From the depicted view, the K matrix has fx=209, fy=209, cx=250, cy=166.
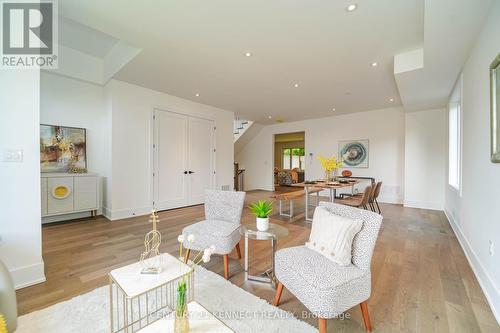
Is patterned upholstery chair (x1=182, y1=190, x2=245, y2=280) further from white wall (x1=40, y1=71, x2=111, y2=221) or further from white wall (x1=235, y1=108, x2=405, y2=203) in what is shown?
white wall (x1=235, y1=108, x2=405, y2=203)

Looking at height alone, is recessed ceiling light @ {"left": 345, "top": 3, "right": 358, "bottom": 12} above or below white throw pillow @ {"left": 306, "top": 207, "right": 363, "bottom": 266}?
above

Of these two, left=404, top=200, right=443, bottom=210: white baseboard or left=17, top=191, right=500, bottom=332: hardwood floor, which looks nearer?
left=17, top=191, right=500, bottom=332: hardwood floor

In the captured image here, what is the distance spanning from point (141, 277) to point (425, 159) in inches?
258

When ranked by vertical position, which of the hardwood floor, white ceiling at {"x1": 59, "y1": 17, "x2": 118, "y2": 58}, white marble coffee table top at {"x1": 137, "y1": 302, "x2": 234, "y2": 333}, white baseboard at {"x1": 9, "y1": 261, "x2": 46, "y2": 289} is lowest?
the hardwood floor

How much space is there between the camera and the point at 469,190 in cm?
265

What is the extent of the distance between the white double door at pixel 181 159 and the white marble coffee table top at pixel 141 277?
3.53m

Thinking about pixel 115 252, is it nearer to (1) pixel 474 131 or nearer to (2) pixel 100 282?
(2) pixel 100 282

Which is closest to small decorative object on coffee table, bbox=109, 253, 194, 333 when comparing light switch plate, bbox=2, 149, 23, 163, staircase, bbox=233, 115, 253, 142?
light switch plate, bbox=2, 149, 23, 163

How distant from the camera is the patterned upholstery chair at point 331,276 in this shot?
4.19ft

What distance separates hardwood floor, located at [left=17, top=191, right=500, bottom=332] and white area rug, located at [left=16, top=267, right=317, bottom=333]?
0.12 m

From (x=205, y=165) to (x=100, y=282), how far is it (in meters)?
3.96

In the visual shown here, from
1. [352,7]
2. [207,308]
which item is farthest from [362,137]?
[207,308]

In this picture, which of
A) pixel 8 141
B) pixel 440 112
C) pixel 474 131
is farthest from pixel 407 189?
pixel 8 141

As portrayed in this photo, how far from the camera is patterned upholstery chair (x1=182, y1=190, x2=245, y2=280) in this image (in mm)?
2131
